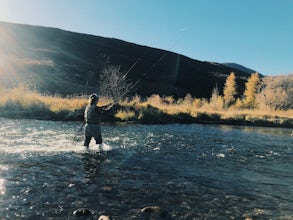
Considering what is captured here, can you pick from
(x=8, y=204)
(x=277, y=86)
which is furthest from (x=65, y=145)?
(x=277, y=86)

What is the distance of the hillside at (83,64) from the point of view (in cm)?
7100

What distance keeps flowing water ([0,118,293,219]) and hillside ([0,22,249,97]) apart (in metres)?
47.1

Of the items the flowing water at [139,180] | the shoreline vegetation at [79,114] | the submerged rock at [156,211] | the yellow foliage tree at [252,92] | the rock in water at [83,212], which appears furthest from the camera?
the yellow foliage tree at [252,92]

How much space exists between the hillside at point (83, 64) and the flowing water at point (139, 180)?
155ft

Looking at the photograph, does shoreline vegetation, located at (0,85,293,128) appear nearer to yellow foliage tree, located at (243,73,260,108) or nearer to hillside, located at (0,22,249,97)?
yellow foliage tree, located at (243,73,260,108)

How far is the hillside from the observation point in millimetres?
71000

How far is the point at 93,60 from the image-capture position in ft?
326

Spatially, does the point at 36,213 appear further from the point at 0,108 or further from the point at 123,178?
the point at 0,108

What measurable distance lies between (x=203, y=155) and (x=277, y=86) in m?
67.7

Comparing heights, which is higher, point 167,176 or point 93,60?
point 93,60

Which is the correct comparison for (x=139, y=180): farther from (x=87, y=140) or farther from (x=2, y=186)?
(x=87, y=140)

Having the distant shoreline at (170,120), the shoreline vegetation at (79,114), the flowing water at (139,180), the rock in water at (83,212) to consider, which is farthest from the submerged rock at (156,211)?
the distant shoreline at (170,120)

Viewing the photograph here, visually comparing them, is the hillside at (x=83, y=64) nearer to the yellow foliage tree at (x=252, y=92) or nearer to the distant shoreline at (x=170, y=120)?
the yellow foliage tree at (x=252, y=92)

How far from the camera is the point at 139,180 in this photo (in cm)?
1067
